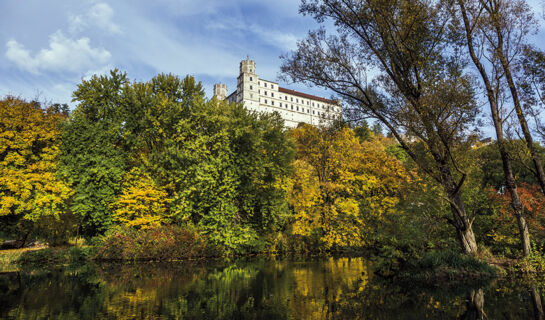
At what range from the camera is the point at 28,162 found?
23.0 m

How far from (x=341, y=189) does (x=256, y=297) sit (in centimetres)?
1323

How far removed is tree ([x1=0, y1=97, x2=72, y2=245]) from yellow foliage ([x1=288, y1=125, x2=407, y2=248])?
1655 cm

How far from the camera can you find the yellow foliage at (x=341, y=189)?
21.9m

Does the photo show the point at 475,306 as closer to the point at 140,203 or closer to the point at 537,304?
the point at 537,304

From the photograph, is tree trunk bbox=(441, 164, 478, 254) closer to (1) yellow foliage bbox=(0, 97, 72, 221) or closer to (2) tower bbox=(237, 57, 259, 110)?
(1) yellow foliage bbox=(0, 97, 72, 221)

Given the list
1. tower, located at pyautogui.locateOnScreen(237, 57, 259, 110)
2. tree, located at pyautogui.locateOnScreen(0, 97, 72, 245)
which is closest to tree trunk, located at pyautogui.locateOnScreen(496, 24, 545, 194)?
tree, located at pyautogui.locateOnScreen(0, 97, 72, 245)

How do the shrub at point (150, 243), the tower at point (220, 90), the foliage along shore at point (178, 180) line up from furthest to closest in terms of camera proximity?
1. the tower at point (220, 90)
2. the shrub at point (150, 243)
3. the foliage along shore at point (178, 180)

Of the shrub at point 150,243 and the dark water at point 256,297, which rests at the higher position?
the shrub at point 150,243

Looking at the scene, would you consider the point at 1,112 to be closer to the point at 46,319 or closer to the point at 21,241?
the point at 21,241

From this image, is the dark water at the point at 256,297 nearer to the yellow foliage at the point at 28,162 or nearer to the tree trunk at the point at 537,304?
the tree trunk at the point at 537,304

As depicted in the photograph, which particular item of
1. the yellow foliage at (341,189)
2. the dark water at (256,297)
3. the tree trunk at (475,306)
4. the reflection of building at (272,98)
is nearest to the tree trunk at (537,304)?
the dark water at (256,297)

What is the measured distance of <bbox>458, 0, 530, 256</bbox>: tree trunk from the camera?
48.1 ft

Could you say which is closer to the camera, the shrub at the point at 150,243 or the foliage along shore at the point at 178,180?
the foliage along shore at the point at 178,180

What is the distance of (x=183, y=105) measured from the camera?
84.9 ft
